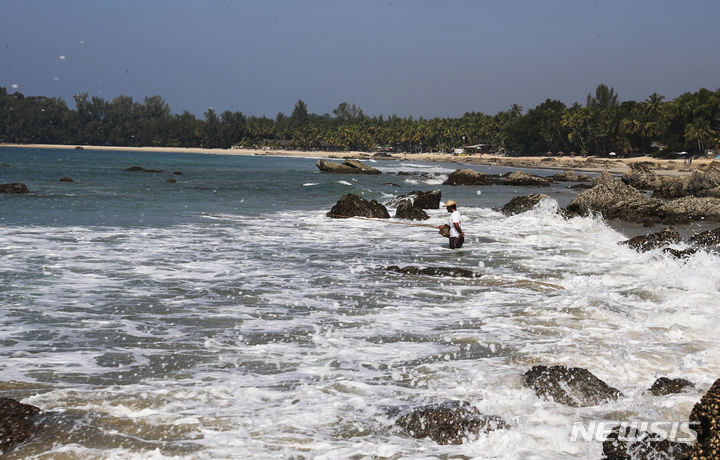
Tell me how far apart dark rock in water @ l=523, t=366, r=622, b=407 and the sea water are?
5.0 inches

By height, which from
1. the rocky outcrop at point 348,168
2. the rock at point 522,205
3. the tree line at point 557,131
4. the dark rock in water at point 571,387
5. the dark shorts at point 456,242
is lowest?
the dark rock in water at point 571,387

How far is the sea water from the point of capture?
4.76 metres

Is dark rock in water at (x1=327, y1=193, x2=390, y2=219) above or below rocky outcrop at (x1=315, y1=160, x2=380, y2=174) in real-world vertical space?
below

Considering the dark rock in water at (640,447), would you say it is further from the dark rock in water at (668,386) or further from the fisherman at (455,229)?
the fisherman at (455,229)

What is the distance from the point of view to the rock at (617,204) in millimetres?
22062

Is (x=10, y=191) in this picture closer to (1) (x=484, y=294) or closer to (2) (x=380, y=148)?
(1) (x=484, y=294)

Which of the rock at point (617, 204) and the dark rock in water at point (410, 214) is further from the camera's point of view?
the rock at point (617, 204)

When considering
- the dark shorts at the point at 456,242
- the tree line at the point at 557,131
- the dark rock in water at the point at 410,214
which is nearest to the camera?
the dark shorts at the point at 456,242

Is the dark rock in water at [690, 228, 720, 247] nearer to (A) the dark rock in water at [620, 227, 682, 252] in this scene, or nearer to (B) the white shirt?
(A) the dark rock in water at [620, 227, 682, 252]

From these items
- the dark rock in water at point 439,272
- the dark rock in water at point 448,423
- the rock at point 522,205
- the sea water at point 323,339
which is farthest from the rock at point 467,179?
the dark rock in water at point 448,423

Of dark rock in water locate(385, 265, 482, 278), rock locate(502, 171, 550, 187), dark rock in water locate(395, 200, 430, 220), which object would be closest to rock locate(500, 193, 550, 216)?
dark rock in water locate(395, 200, 430, 220)

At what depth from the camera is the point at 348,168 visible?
6619 cm

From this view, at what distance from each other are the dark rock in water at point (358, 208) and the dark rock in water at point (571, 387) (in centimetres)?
1628

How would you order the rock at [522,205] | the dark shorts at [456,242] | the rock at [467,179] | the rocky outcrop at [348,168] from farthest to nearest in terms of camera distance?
the rocky outcrop at [348,168] → the rock at [467,179] → the rock at [522,205] → the dark shorts at [456,242]
